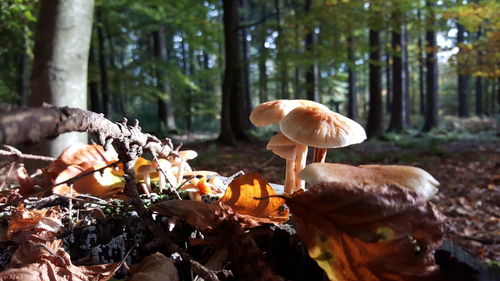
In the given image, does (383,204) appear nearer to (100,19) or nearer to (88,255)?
(88,255)

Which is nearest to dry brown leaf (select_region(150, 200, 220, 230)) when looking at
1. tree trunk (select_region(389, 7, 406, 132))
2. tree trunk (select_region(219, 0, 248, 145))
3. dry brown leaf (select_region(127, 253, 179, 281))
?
dry brown leaf (select_region(127, 253, 179, 281))

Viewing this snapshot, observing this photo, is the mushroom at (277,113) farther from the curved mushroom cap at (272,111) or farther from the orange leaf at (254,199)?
the orange leaf at (254,199)

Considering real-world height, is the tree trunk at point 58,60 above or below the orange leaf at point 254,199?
above

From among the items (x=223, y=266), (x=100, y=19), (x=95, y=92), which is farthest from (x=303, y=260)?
(x=95, y=92)

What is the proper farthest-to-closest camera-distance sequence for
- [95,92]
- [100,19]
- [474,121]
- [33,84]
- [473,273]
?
[474,121] → [95,92] → [100,19] → [33,84] → [473,273]

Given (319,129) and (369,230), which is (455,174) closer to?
(319,129)

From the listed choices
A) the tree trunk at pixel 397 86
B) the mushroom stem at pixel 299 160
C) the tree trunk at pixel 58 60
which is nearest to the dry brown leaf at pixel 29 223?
the mushroom stem at pixel 299 160
